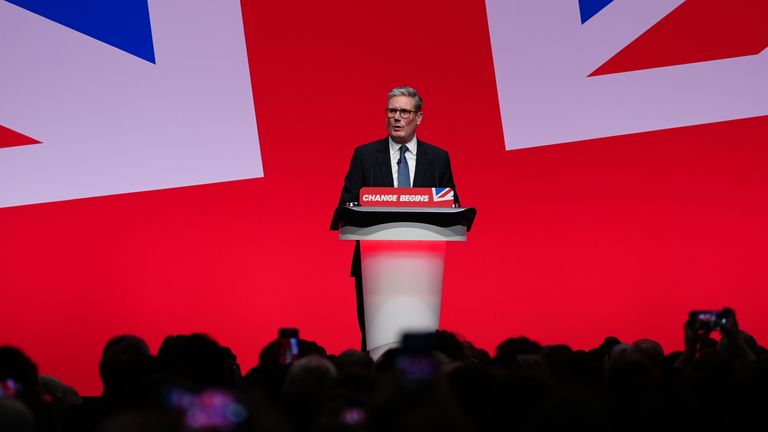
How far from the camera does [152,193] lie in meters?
6.17

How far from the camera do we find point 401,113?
4.43m

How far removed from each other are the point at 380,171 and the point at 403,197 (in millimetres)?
600

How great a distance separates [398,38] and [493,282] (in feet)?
5.27

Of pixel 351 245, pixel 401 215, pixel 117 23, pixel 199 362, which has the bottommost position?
pixel 199 362

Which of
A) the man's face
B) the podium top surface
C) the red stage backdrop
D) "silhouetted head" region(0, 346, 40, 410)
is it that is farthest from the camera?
the red stage backdrop

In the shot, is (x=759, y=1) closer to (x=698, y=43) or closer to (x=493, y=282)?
(x=698, y=43)

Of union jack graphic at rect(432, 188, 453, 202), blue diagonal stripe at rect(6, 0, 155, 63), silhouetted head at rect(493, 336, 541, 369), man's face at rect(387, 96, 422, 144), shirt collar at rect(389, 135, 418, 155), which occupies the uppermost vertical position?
blue diagonal stripe at rect(6, 0, 155, 63)

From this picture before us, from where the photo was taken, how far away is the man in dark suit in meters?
4.45

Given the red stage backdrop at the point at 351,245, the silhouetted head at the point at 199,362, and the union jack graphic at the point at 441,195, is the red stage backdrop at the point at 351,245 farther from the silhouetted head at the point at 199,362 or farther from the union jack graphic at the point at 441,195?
the silhouetted head at the point at 199,362

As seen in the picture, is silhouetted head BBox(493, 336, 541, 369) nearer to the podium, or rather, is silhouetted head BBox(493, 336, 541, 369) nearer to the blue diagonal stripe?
the podium

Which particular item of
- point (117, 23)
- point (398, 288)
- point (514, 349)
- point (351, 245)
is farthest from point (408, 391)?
point (117, 23)

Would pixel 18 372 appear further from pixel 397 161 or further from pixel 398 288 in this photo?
pixel 397 161

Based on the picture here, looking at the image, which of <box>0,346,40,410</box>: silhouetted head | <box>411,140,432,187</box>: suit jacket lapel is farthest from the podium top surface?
<box>0,346,40,410</box>: silhouetted head

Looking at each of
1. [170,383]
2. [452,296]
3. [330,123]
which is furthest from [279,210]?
[170,383]
